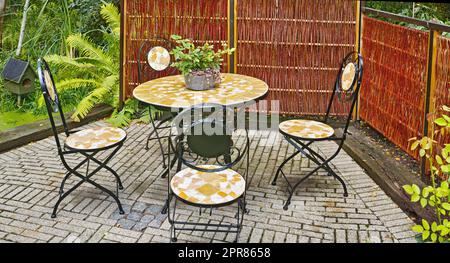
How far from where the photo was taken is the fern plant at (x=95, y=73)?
636 cm

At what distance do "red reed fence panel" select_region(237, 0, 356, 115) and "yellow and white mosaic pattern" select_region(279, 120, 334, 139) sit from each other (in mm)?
1805

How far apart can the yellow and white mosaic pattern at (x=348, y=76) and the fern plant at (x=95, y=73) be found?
2973mm

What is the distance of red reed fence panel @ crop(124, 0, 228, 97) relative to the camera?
6172 mm

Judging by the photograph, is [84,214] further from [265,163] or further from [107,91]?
[107,91]

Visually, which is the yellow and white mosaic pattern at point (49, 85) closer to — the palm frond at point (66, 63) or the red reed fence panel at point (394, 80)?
the palm frond at point (66, 63)

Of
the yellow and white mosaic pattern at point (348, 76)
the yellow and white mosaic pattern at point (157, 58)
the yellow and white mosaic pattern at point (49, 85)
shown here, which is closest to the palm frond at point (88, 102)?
the yellow and white mosaic pattern at point (157, 58)

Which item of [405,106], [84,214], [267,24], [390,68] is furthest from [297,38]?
[84,214]

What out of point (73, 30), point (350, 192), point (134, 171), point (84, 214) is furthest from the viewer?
point (73, 30)

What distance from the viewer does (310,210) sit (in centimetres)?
400

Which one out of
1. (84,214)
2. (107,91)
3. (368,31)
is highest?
(368,31)

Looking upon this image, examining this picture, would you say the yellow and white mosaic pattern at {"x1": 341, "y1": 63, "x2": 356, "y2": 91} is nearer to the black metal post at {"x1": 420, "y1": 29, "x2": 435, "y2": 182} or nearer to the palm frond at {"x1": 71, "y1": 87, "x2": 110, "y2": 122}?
the black metal post at {"x1": 420, "y1": 29, "x2": 435, "y2": 182}

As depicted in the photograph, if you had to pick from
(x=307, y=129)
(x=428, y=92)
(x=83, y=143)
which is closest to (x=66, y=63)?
(x=83, y=143)

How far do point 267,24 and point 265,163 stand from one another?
6.59 ft

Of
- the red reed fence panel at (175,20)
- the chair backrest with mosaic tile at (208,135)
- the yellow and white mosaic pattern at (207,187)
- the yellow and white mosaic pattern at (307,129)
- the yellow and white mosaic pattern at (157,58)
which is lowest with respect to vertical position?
the yellow and white mosaic pattern at (207,187)
